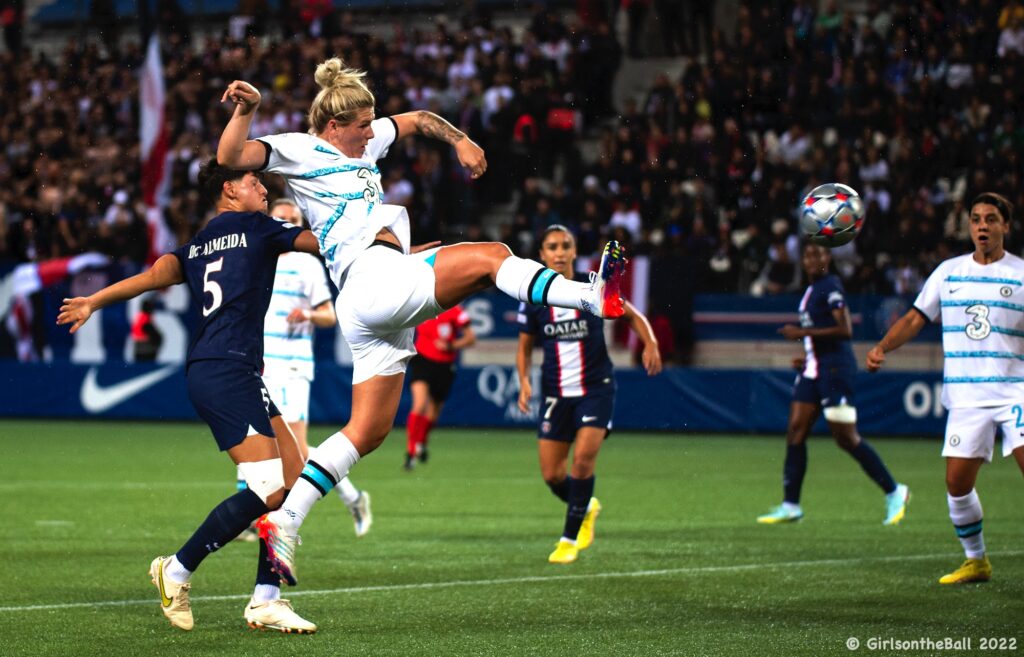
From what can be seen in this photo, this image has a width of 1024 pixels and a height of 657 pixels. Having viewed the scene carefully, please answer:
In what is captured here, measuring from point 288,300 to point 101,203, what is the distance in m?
18.1

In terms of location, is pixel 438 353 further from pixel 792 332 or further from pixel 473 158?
pixel 473 158

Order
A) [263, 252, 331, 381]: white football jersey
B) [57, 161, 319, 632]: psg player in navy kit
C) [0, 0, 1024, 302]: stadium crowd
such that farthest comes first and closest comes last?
1. [0, 0, 1024, 302]: stadium crowd
2. [263, 252, 331, 381]: white football jersey
3. [57, 161, 319, 632]: psg player in navy kit

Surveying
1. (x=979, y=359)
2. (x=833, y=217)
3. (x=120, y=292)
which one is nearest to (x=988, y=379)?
(x=979, y=359)

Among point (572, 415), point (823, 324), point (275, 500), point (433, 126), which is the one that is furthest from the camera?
point (823, 324)

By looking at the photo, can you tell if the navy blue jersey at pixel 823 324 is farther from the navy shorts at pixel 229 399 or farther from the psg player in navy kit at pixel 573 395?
the navy shorts at pixel 229 399

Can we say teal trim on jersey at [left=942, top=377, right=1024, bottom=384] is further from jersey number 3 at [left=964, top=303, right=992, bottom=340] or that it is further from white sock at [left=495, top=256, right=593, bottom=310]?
white sock at [left=495, top=256, right=593, bottom=310]

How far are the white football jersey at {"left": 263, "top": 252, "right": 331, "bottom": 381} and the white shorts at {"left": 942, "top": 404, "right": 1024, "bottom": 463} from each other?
463cm

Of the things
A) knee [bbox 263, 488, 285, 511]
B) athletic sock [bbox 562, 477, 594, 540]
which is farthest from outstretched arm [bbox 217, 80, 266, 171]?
athletic sock [bbox 562, 477, 594, 540]

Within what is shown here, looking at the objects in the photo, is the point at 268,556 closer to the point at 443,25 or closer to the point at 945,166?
the point at 945,166

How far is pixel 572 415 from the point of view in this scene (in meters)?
9.98

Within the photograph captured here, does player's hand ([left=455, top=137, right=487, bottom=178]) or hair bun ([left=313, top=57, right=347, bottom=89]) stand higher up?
hair bun ([left=313, top=57, right=347, bottom=89])

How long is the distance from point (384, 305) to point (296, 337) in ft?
13.2

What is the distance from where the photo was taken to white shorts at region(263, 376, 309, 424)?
34.7 feet

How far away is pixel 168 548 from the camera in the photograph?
10016 millimetres
